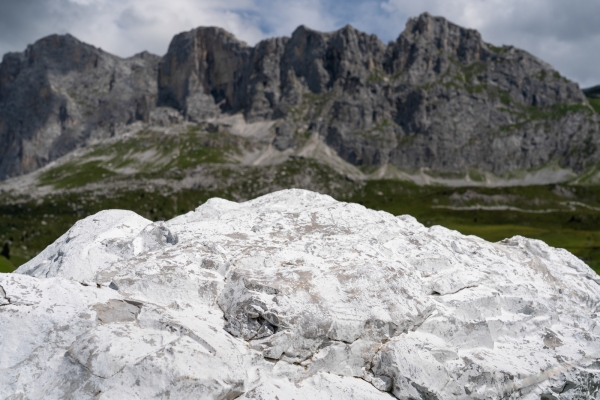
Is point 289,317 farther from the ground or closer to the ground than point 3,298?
closer to the ground

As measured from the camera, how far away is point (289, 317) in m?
14.9

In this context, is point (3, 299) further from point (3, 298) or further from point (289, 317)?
point (289, 317)

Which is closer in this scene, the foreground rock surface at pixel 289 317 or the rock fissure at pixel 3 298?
the foreground rock surface at pixel 289 317

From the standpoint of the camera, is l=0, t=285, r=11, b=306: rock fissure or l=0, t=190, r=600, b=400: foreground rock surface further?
l=0, t=285, r=11, b=306: rock fissure

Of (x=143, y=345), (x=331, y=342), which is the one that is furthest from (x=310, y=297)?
(x=143, y=345)

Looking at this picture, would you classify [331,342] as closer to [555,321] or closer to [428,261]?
[428,261]

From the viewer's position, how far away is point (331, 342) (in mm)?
15078

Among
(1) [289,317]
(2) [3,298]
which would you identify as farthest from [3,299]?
(1) [289,317]

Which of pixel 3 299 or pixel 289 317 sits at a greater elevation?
pixel 3 299

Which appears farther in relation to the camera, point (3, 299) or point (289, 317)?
point (289, 317)

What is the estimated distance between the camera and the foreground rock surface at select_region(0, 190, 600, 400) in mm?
12938

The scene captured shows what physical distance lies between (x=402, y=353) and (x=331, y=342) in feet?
7.66

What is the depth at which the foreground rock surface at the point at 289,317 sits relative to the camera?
12.9 m

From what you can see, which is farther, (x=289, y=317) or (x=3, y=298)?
(x=289, y=317)
